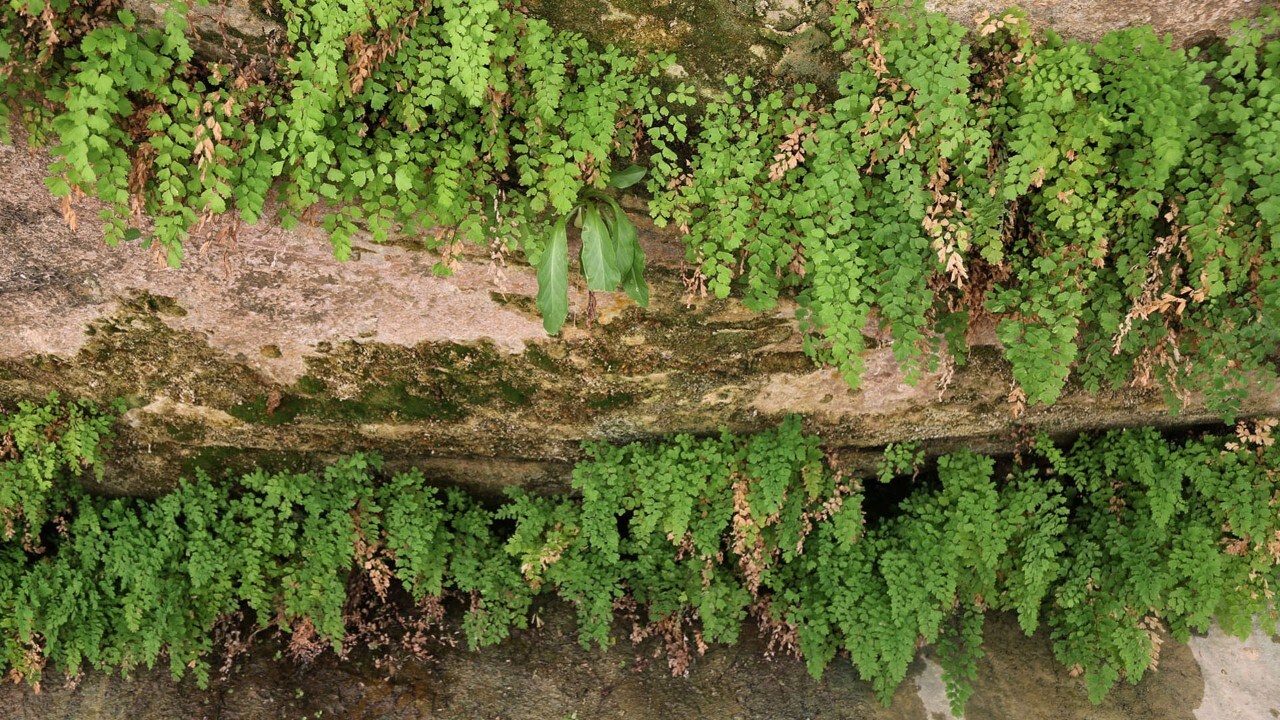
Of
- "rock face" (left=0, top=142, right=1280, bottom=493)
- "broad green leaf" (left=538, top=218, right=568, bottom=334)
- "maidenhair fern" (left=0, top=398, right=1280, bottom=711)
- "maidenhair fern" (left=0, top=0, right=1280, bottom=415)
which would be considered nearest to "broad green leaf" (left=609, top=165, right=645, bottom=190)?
"maidenhair fern" (left=0, top=0, right=1280, bottom=415)

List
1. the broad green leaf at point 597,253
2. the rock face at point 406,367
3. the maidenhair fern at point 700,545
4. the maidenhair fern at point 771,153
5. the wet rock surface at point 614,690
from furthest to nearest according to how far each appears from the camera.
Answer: the wet rock surface at point 614,690
the maidenhair fern at point 700,545
the rock face at point 406,367
the broad green leaf at point 597,253
the maidenhair fern at point 771,153

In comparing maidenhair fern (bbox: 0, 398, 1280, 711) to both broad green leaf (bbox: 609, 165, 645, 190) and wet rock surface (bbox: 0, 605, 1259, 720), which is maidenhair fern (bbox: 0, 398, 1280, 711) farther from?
broad green leaf (bbox: 609, 165, 645, 190)

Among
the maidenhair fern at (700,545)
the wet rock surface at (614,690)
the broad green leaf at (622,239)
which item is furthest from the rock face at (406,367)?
the wet rock surface at (614,690)

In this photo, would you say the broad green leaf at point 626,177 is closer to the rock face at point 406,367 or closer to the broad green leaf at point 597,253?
the broad green leaf at point 597,253

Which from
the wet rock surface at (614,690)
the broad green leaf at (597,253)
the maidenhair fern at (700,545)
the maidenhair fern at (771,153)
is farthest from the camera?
the wet rock surface at (614,690)

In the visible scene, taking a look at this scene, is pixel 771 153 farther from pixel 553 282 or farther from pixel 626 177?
pixel 553 282

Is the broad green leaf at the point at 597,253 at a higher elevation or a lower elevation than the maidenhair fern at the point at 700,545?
higher

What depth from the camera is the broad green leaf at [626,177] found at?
3576 millimetres

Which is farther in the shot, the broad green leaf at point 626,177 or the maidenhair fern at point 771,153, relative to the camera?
the broad green leaf at point 626,177

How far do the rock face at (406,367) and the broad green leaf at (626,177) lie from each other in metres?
0.44

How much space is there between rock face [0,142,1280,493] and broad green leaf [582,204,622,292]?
1.45 feet

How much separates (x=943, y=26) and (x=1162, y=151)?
3.36 feet

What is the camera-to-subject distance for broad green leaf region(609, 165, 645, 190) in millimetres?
3576

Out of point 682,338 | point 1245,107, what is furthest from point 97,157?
point 1245,107
